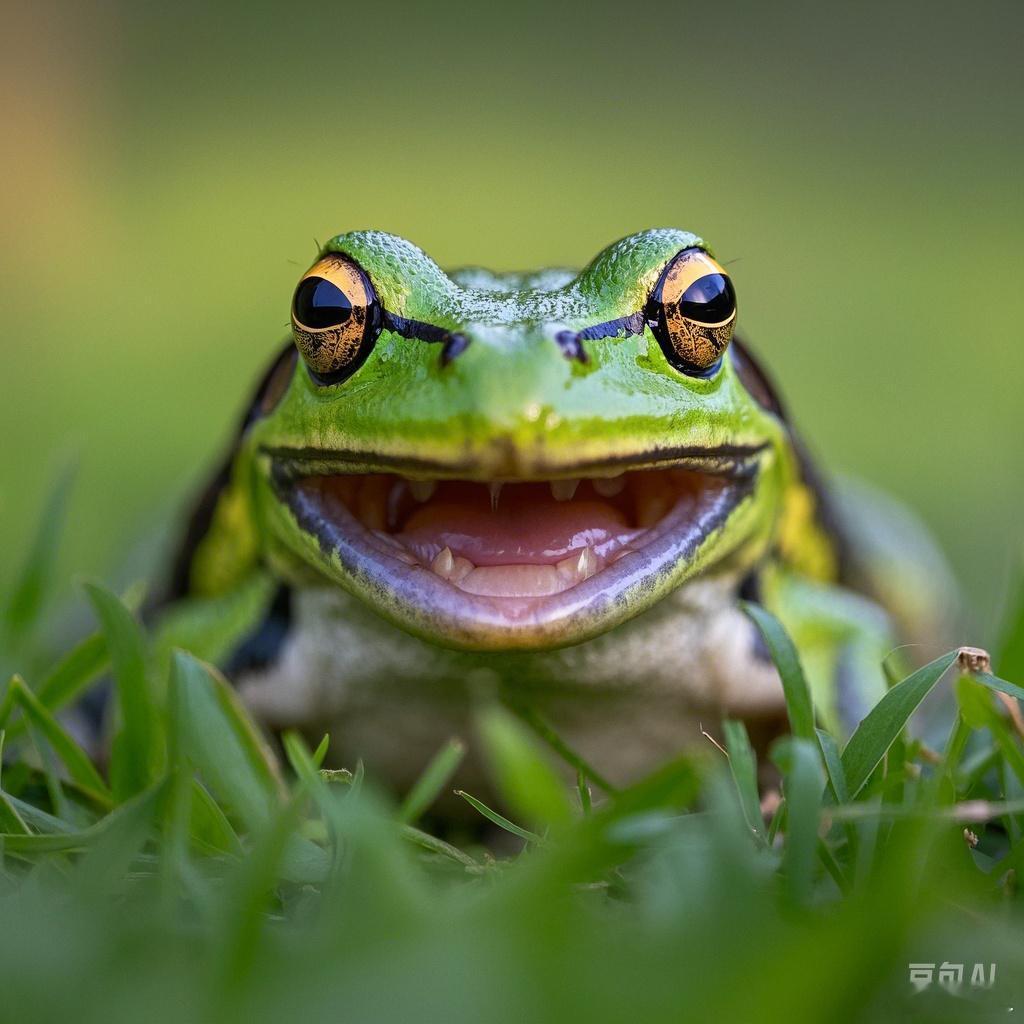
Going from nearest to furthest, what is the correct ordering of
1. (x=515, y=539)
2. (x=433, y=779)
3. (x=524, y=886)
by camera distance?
(x=524, y=886) → (x=433, y=779) → (x=515, y=539)

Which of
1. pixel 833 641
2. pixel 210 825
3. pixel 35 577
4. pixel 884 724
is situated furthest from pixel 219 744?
pixel 833 641

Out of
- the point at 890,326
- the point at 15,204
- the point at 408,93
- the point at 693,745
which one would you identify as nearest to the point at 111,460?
the point at 693,745

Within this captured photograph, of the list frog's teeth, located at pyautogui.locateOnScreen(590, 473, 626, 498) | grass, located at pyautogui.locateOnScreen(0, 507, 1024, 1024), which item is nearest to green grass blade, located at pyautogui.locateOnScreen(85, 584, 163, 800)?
grass, located at pyautogui.locateOnScreen(0, 507, 1024, 1024)

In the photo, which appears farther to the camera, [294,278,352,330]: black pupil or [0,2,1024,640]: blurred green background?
[0,2,1024,640]: blurred green background

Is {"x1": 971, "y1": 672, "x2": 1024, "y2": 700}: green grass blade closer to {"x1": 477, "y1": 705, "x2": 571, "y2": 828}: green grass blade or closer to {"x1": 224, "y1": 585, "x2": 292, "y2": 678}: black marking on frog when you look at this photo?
{"x1": 477, "y1": 705, "x2": 571, "y2": 828}: green grass blade

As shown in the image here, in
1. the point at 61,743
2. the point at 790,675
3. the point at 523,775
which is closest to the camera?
the point at 523,775

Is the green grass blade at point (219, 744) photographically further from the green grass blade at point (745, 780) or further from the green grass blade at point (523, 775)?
the green grass blade at point (745, 780)

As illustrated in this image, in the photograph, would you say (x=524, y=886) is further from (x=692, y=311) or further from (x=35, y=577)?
(x=35, y=577)
